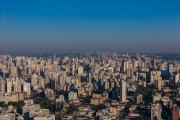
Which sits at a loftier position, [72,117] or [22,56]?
[22,56]

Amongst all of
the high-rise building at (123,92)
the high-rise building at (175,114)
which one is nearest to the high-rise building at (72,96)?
the high-rise building at (123,92)

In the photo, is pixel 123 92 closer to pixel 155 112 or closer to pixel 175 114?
pixel 155 112

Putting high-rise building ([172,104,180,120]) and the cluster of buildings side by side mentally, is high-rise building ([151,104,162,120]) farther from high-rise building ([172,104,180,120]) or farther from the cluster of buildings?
high-rise building ([172,104,180,120])

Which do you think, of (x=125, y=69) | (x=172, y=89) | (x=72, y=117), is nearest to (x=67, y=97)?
(x=72, y=117)

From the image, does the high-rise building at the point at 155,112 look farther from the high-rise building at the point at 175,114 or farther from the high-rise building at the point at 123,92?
the high-rise building at the point at 123,92

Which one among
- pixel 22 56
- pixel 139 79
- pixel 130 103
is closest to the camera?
pixel 130 103

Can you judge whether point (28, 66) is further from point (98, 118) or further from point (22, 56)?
point (98, 118)

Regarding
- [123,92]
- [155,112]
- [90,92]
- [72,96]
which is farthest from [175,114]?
[90,92]

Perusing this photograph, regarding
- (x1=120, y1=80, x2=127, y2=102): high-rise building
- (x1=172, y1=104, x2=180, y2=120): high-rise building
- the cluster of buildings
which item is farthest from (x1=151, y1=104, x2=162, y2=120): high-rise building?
(x1=120, y1=80, x2=127, y2=102): high-rise building
